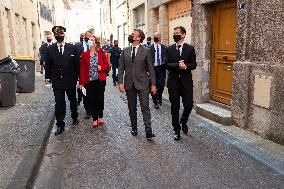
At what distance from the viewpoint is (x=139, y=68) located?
5945 mm

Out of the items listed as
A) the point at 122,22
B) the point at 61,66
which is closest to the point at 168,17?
the point at 61,66

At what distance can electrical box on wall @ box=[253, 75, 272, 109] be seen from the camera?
574cm

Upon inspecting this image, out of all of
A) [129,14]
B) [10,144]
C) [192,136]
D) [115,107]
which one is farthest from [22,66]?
[129,14]

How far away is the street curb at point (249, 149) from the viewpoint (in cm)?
463

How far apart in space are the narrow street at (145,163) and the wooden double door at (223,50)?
1.62 metres

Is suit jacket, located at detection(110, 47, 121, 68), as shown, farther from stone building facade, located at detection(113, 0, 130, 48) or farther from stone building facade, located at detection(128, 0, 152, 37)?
stone building facade, located at detection(113, 0, 130, 48)

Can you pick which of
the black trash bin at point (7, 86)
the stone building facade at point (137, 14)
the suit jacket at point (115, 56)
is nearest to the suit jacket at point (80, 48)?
the black trash bin at point (7, 86)

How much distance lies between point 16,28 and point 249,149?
1227 centimetres

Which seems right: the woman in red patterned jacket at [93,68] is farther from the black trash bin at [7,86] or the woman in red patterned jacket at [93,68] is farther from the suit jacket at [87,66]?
the black trash bin at [7,86]

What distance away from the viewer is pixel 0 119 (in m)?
7.31

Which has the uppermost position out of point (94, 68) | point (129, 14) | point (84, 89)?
point (129, 14)

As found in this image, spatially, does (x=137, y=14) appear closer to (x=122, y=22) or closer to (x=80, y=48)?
(x=122, y=22)

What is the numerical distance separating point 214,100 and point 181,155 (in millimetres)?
3524

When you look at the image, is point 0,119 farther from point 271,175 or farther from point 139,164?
point 271,175
